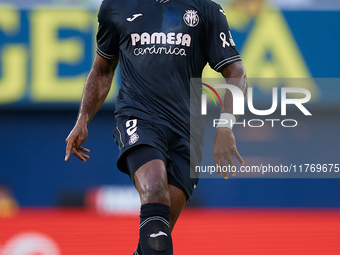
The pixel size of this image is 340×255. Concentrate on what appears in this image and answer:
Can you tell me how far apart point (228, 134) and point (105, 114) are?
6127 mm

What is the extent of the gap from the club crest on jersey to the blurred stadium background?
5.29 meters

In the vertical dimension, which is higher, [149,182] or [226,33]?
[226,33]

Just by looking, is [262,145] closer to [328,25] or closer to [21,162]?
[328,25]

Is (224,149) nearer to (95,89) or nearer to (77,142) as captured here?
(77,142)

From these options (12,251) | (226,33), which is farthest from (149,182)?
(12,251)

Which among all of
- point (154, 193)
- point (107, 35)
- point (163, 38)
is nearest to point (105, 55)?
point (107, 35)

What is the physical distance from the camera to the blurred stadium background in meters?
8.77

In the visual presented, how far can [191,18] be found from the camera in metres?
3.45

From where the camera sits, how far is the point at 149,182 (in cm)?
295

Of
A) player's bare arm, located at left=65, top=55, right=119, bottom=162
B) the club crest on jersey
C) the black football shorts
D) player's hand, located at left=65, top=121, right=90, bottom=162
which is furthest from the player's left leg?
the club crest on jersey

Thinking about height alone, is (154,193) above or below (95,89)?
below

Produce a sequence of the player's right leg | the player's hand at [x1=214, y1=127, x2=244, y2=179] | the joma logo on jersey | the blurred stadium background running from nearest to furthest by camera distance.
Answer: the player's right leg
the player's hand at [x1=214, y1=127, x2=244, y2=179]
the joma logo on jersey
the blurred stadium background

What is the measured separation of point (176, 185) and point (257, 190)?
5.75 meters

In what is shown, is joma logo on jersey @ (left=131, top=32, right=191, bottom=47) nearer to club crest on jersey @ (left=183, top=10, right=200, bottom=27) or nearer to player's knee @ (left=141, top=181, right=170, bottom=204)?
club crest on jersey @ (left=183, top=10, right=200, bottom=27)
